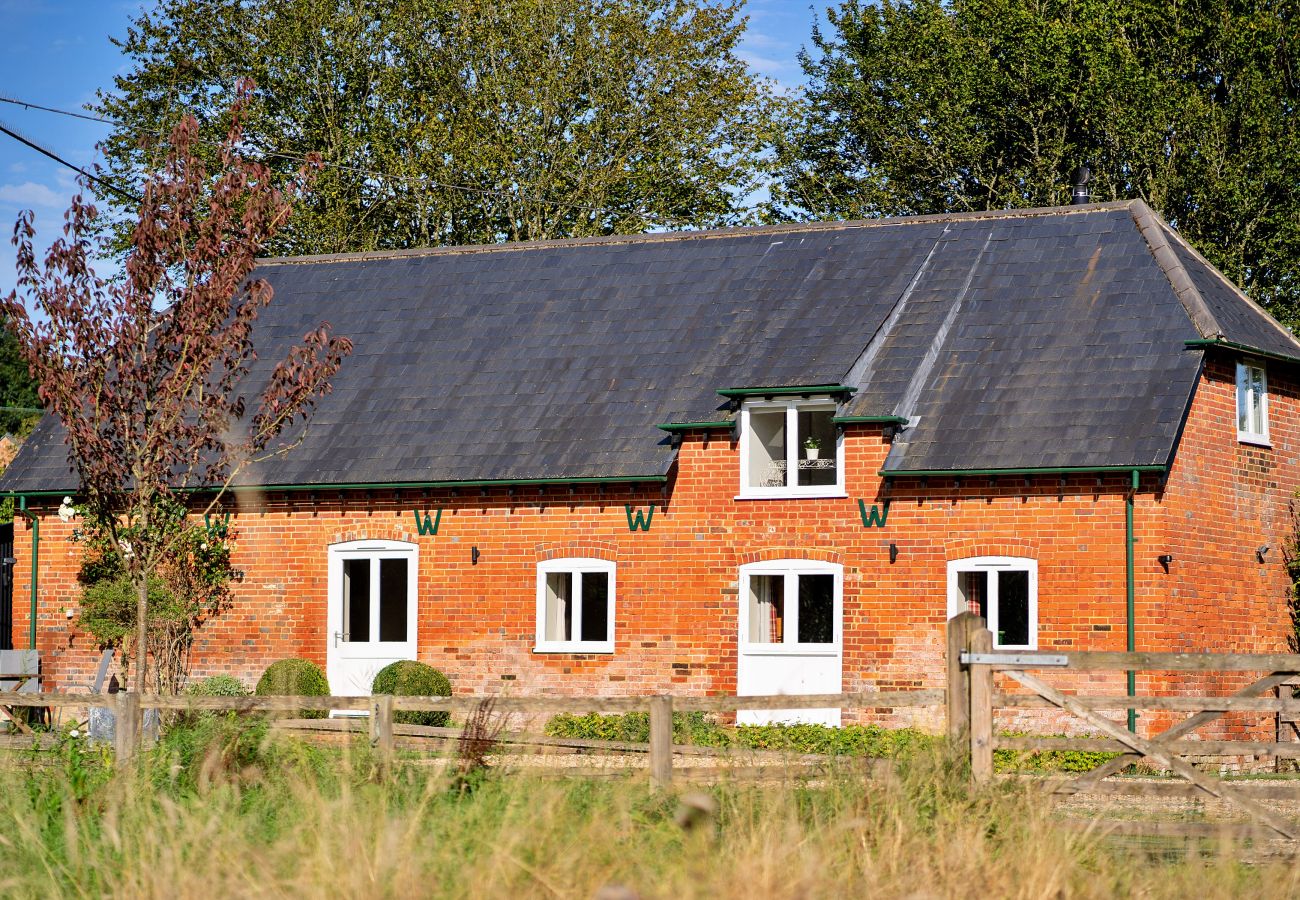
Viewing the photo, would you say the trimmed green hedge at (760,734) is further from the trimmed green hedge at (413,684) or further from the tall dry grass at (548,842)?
the tall dry grass at (548,842)

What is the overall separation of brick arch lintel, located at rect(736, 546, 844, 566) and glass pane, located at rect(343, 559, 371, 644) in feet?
17.5

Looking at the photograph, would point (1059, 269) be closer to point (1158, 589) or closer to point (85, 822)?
point (1158, 589)

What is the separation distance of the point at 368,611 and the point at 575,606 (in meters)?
3.10

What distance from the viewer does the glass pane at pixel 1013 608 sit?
20.8m

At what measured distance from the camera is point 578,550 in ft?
75.3

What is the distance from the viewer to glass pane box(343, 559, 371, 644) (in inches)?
953

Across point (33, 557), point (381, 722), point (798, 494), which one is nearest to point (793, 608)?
point (798, 494)

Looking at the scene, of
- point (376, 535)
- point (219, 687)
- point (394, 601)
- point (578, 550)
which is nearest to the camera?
point (578, 550)

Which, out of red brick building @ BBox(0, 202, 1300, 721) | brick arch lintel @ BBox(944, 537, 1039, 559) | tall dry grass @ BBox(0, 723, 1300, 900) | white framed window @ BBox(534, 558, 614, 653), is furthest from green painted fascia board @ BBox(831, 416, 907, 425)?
tall dry grass @ BBox(0, 723, 1300, 900)

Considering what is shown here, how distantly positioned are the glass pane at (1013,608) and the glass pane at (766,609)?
272 cm

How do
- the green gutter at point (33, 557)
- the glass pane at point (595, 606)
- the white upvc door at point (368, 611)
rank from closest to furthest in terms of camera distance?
the glass pane at point (595, 606), the white upvc door at point (368, 611), the green gutter at point (33, 557)

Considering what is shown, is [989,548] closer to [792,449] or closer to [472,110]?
[792,449]

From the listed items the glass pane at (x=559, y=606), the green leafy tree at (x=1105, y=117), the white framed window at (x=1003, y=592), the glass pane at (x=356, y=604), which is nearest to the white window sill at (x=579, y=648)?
the glass pane at (x=559, y=606)

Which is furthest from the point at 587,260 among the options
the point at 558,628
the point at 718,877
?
the point at 718,877
